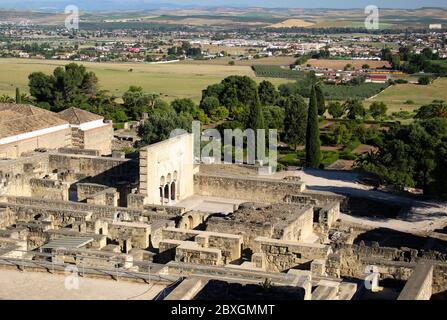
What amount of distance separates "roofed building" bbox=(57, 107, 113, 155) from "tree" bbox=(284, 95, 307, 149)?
10.9 meters

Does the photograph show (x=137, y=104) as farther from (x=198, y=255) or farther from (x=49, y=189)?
(x=198, y=255)

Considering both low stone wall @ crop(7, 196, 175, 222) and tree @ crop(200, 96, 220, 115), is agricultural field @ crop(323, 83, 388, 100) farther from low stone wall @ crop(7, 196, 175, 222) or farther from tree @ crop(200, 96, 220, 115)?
low stone wall @ crop(7, 196, 175, 222)

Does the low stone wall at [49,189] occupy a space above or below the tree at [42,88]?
below

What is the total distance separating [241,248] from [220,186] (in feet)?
25.5

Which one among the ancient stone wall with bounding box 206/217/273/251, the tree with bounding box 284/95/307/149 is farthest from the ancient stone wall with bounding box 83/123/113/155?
the ancient stone wall with bounding box 206/217/273/251

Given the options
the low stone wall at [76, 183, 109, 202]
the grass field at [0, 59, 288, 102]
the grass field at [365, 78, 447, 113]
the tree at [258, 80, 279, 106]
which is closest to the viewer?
the low stone wall at [76, 183, 109, 202]

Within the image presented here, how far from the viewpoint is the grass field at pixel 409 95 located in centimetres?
6597

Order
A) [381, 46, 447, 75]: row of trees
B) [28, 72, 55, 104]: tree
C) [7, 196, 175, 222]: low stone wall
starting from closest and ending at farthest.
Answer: [7, 196, 175, 222]: low stone wall < [28, 72, 55, 104]: tree < [381, 46, 447, 75]: row of trees

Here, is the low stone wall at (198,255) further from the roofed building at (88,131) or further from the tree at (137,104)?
the tree at (137,104)

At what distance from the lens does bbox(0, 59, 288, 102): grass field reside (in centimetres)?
7550

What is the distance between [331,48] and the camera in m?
148

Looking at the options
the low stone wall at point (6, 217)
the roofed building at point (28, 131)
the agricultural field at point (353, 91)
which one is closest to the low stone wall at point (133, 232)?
the low stone wall at point (6, 217)

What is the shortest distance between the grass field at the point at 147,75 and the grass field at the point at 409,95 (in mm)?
15854

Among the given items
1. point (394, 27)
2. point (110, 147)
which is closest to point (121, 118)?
point (110, 147)
